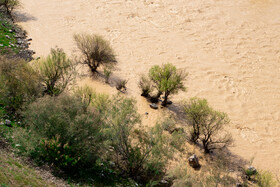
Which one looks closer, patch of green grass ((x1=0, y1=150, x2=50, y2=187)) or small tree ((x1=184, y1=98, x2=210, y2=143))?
patch of green grass ((x1=0, y1=150, x2=50, y2=187))

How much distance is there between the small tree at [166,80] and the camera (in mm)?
17094

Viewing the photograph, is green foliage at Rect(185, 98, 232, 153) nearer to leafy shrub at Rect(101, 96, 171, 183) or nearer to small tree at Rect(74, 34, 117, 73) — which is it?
leafy shrub at Rect(101, 96, 171, 183)

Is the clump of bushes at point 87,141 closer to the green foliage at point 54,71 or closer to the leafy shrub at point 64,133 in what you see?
the leafy shrub at point 64,133

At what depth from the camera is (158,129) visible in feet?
38.1

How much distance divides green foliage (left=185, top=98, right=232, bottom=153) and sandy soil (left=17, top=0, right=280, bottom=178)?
1.07 meters

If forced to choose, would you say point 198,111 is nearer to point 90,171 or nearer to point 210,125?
point 210,125

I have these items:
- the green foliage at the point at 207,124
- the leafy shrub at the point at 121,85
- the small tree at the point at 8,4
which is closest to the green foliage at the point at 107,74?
the leafy shrub at the point at 121,85

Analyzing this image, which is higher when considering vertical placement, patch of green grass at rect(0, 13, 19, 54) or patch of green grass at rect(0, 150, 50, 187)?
patch of green grass at rect(0, 13, 19, 54)

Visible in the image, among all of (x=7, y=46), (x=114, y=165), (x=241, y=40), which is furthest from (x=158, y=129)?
(x=241, y=40)

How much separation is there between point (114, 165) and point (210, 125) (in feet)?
19.0

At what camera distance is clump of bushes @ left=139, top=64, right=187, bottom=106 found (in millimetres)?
17147

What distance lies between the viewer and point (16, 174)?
809 centimetres

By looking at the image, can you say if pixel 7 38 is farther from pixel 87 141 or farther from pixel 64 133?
pixel 87 141

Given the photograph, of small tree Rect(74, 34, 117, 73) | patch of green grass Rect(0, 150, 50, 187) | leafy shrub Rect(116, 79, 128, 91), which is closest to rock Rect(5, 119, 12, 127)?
patch of green grass Rect(0, 150, 50, 187)
